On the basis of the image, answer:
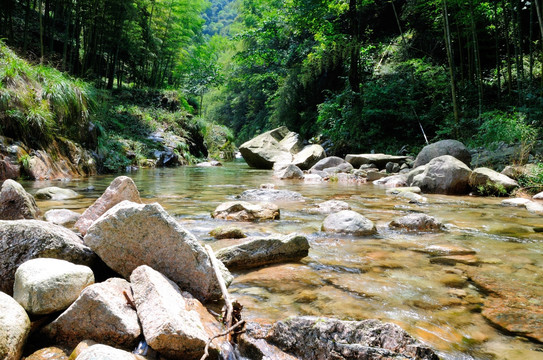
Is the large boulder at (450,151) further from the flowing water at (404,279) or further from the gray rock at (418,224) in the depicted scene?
the gray rock at (418,224)

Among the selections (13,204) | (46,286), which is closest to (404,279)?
(46,286)

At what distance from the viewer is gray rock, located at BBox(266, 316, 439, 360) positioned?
4.53 feet

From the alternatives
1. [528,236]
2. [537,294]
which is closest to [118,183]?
[537,294]

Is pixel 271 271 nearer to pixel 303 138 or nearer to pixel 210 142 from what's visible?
pixel 303 138

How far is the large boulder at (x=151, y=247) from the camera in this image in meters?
1.93

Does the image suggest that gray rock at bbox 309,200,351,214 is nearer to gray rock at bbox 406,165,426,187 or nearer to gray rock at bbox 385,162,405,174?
gray rock at bbox 406,165,426,187

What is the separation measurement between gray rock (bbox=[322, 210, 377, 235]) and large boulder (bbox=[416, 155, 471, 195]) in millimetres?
3858

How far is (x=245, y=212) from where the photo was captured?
421cm

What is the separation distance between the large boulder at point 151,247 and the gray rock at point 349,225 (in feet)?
6.33

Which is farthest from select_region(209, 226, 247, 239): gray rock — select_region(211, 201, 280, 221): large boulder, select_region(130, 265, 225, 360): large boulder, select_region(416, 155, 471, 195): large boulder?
select_region(416, 155, 471, 195): large boulder

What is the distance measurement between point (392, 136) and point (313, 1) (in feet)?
25.1

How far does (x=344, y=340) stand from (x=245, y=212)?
283cm

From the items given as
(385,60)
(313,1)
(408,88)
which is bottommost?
(408,88)

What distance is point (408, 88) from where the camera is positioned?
1305 cm
